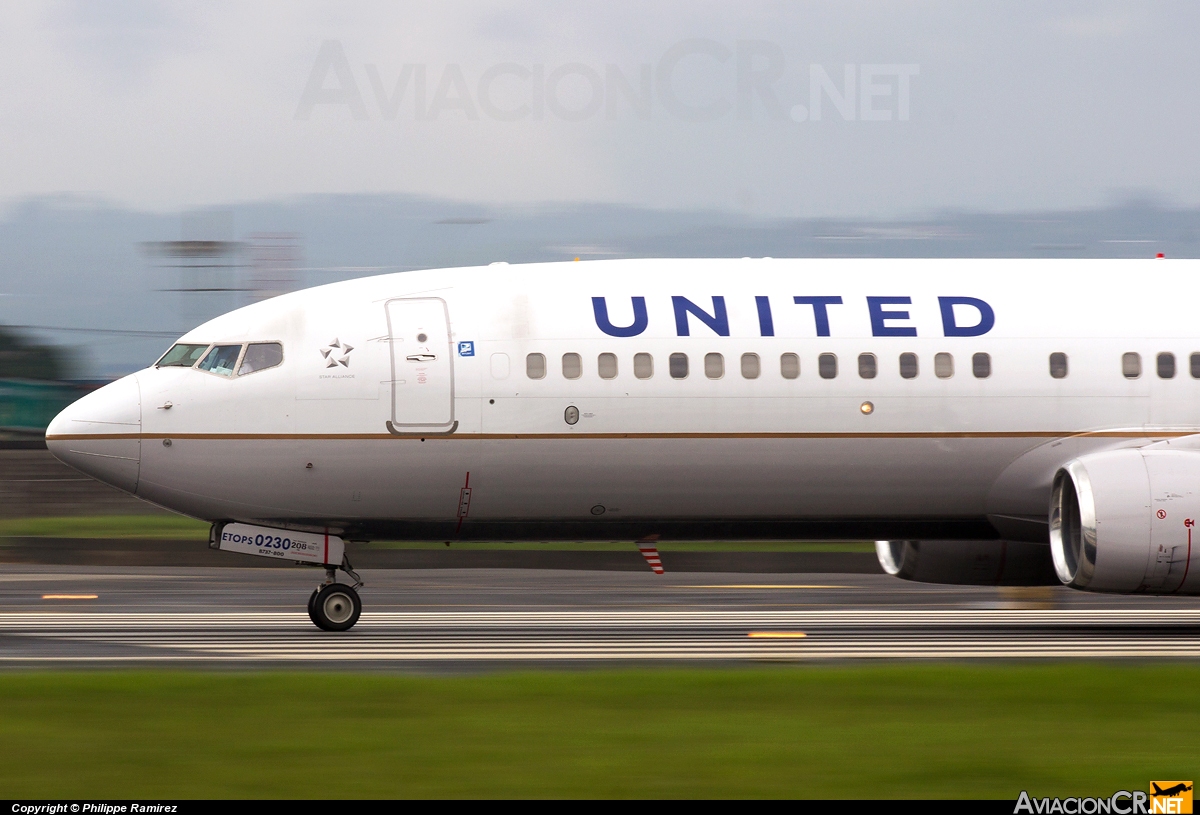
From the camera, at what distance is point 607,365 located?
1669 cm

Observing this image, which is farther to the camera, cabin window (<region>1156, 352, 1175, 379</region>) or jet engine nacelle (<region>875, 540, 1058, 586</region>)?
jet engine nacelle (<region>875, 540, 1058, 586</region>)

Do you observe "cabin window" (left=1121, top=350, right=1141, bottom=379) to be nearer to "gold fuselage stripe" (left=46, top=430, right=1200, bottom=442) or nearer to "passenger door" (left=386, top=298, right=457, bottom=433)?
"gold fuselage stripe" (left=46, top=430, right=1200, bottom=442)

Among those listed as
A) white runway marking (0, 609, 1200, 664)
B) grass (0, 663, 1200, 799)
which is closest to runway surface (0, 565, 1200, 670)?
white runway marking (0, 609, 1200, 664)

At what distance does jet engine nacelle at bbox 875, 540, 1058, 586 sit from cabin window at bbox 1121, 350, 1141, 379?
2522 millimetres

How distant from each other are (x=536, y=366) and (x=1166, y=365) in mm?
6575

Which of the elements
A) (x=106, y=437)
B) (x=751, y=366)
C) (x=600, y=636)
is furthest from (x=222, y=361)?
(x=751, y=366)

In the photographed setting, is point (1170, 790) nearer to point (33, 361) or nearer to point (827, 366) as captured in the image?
point (827, 366)

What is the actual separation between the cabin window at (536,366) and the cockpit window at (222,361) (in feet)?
9.57

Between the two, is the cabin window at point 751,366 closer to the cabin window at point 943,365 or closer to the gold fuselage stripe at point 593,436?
the gold fuselage stripe at point 593,436

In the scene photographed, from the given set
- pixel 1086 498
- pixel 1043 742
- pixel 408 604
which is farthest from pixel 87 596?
pixel 1043 742

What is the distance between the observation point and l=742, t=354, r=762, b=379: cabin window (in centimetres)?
1681

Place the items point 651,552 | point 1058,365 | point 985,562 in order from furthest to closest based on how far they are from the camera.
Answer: point 985,562 → point 651,552 → point 1058,365

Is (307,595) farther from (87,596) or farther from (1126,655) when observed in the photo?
(1126,655)

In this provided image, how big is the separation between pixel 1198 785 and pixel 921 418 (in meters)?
8.75
